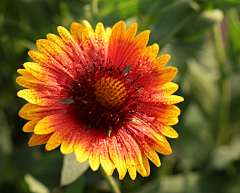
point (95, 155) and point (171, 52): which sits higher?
point (171, 52)

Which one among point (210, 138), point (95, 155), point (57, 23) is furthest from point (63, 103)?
point (210, 138)

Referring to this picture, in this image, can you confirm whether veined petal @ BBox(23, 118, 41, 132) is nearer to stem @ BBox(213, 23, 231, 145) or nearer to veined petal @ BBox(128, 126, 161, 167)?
veined petal @ BBox(128, 126, 161, 167)

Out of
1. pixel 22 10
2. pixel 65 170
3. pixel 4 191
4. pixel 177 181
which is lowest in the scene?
pixel 177 181

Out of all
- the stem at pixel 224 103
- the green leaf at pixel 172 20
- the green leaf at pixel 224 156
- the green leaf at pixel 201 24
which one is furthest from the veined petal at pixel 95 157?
the stem at pixel 224 103

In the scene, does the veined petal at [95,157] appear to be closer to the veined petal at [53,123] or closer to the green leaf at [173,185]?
the veined petal at [53,123]

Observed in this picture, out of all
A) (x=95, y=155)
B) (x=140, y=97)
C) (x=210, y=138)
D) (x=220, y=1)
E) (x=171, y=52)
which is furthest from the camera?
(x=210, y=138)

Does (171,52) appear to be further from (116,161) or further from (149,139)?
(116,161)

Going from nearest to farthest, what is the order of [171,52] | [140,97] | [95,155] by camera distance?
[95,155] < [140,97] < [171,52]
